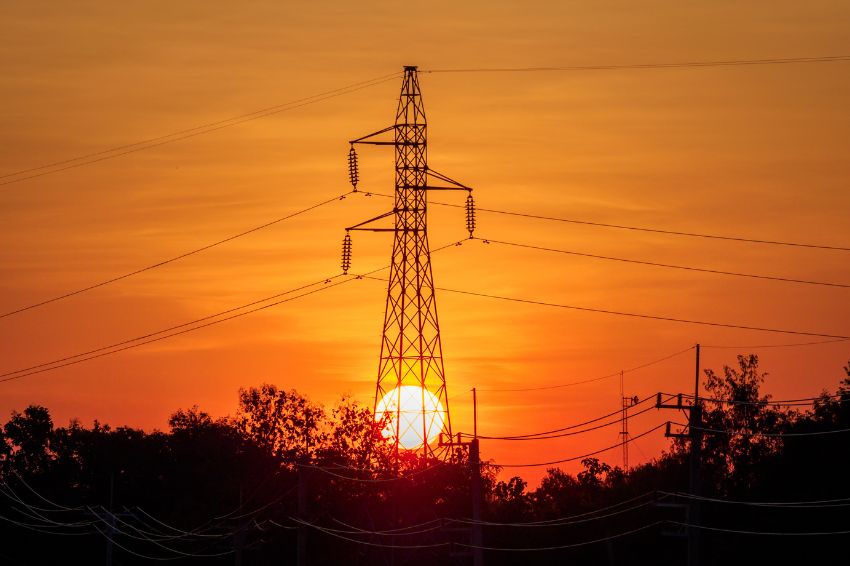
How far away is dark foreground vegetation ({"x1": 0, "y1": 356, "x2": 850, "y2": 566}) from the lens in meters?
85.2

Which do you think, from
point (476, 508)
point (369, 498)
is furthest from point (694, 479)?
point (369, 498)

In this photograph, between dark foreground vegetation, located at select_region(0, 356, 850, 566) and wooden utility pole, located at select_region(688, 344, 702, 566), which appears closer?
wooden utility pole, located at select_region(688, 344, 702, 566)

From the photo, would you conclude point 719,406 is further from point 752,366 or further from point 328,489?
point 328,489

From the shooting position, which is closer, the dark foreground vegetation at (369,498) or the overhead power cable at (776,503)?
the overhead power cable at (776,503)

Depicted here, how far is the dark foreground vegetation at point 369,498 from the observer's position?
85.2 meters

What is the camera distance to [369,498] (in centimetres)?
9862

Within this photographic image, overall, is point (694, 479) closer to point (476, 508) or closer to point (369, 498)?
point (476, 508)

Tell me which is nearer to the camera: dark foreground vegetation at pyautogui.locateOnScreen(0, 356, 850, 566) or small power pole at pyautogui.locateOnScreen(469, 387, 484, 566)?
small power pole at pyautogui.locateOnScreen(469, 387, 484, 566)

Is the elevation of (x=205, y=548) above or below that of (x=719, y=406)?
below

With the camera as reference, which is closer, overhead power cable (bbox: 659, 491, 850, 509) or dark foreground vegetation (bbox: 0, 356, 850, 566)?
overhead power cable (bbox: 659, 491, 850, 509)

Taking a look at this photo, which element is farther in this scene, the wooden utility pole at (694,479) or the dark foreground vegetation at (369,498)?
the dark foreground vegetation at (369,498)

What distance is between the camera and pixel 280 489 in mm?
113750

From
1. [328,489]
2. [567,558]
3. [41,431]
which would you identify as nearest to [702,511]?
[567,558]

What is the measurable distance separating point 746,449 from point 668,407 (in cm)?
5201
